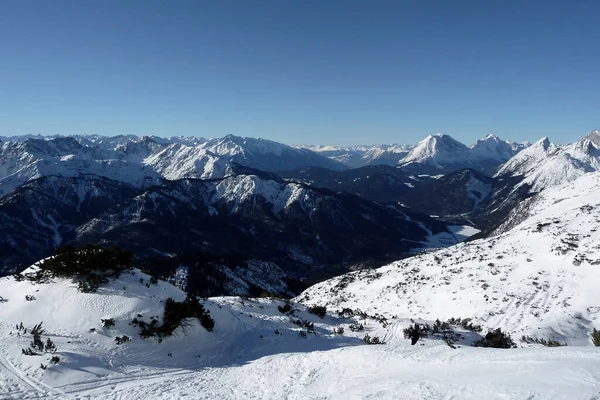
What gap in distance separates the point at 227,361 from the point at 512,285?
39.4 m

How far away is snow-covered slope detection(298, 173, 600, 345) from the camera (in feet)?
114

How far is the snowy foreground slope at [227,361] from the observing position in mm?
11078

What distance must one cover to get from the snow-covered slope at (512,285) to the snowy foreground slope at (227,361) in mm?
16521

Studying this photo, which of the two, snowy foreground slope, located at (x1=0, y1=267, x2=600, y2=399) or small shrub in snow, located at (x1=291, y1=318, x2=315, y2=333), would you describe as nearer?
snowy foreground slope, located at (x1=0, y1=267, x2=600, y2=399)

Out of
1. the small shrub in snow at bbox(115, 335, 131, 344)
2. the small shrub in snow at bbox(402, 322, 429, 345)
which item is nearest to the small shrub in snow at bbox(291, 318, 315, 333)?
the small shrub in snow at bbox(402, 322, 429, 345)

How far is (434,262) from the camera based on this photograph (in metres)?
63.6

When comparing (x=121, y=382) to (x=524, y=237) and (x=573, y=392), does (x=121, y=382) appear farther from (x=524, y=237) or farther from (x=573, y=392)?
(x=524, y=237)

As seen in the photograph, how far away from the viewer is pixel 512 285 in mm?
43375

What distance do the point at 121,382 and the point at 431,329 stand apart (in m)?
20.0

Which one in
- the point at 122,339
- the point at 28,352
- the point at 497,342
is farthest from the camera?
the point at 497,342

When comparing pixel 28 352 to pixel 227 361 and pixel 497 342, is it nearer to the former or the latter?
pixel 227 361

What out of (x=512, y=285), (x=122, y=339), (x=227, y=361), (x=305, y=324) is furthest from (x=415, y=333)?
(x=512, y=285)

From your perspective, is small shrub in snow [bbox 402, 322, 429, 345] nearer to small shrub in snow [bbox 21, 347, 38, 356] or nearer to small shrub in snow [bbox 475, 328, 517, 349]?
small shrub in snow [bbox 475, 328, 517, 349]

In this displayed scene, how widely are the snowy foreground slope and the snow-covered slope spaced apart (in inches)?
650
